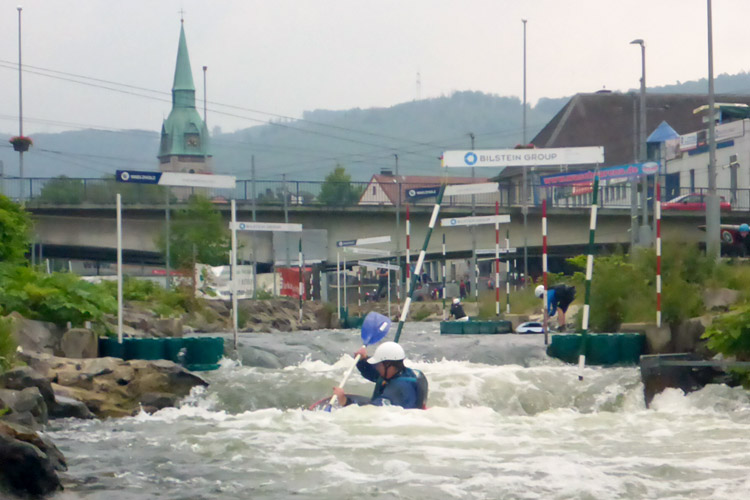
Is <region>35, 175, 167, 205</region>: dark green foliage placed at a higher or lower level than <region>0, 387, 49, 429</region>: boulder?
higher

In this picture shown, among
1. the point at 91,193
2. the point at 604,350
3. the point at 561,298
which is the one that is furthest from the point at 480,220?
the point at 91,193

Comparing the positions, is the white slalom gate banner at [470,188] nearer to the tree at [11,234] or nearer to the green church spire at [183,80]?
the tree at [11,234]

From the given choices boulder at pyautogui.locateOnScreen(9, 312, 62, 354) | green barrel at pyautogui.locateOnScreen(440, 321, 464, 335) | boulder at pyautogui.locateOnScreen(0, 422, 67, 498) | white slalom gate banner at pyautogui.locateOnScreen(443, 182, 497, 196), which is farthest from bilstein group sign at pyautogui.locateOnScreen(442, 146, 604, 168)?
boulder at pyautogui.locateOnScreen(0, 422, 67, 498)

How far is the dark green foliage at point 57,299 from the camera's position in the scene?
56.7 ft

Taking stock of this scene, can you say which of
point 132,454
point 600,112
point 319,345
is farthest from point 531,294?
point 600,112

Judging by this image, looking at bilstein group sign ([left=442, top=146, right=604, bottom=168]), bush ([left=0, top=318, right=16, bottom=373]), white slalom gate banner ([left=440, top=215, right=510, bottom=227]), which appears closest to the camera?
bush ([left=0, top=318, right=16, bottom=373])

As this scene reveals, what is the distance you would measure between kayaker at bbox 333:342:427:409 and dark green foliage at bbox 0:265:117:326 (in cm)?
673

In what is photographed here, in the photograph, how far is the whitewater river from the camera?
849cm

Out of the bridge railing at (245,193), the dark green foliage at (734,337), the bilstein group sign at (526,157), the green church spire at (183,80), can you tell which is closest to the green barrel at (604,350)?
the bilstein group sign at (526,157)

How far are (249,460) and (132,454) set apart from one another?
1.28 metres

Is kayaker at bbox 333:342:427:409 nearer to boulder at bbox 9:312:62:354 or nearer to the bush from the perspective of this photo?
the bush

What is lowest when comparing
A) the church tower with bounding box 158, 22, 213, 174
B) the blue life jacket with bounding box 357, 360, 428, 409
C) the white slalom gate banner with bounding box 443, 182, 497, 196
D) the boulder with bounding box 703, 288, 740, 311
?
the blue life jacket with bounding box 357, 360, 428, 409

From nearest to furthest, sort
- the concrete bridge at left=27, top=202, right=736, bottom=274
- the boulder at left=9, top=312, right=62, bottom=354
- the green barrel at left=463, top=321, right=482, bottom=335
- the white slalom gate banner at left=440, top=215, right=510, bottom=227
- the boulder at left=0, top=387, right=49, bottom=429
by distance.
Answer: the boulder at left=0, top=387, right=49, bottom=429 → the boulder at left=9, top=312, right=62, bottom=354 → the white slalom gate banner at left=440, top=215, right=510, bottom=227 → the green barrel at left=463, top=321, right=482, bottom=335 → the concrete bridge at left=27, top=202, right=736, bottom=274

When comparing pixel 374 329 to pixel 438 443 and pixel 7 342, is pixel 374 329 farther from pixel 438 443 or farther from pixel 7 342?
pixel 7 342
